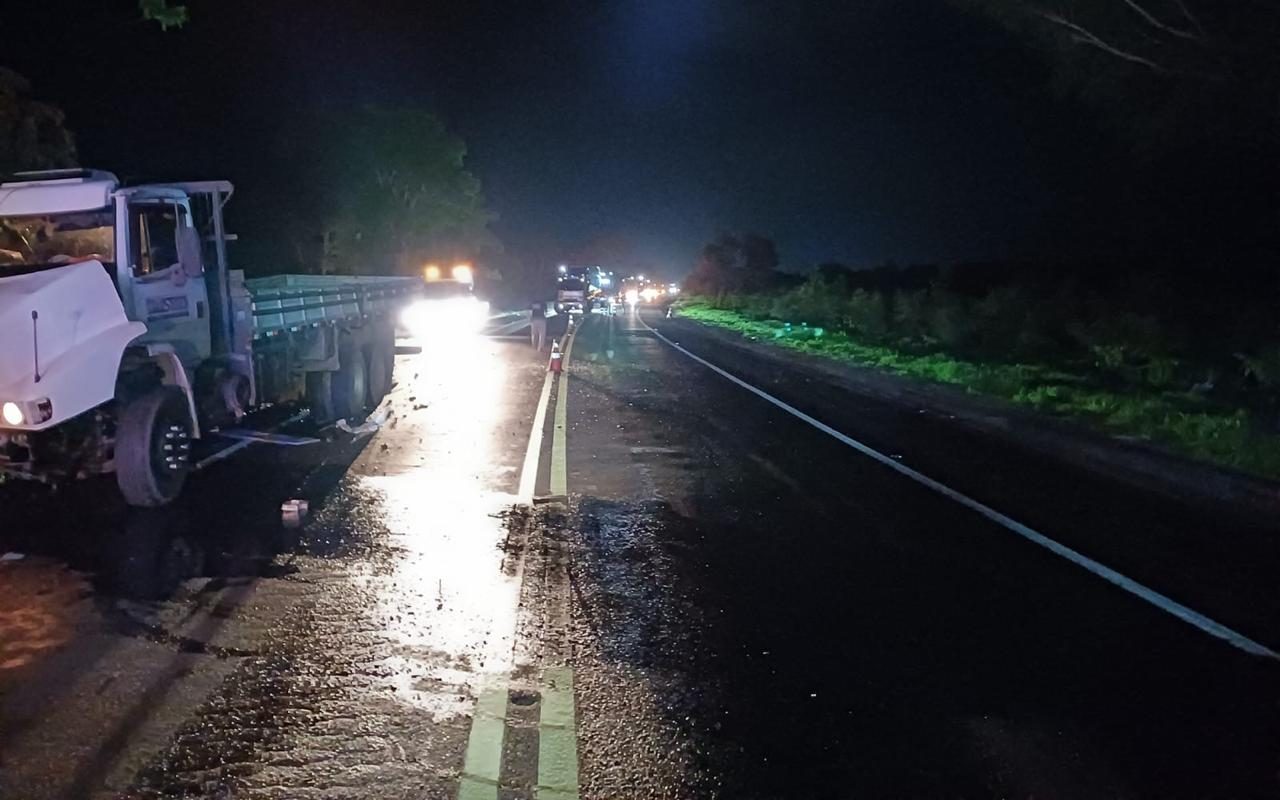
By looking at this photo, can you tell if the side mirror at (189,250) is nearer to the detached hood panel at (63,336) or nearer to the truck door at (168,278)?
the truck door at (168,278)

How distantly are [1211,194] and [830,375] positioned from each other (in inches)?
339

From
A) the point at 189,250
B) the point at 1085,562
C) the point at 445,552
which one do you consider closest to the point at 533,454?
the point at 189,250

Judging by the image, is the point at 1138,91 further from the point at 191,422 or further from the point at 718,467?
the point at 191,422

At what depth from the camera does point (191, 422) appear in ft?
37.4

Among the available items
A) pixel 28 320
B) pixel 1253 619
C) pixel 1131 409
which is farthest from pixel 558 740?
pixel 1131 409

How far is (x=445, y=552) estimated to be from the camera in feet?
29.3

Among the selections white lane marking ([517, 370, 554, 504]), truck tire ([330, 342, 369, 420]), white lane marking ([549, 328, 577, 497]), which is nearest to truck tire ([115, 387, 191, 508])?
white lane marking ([517, 370, 554, 504])

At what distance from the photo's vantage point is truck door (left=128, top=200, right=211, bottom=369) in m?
11.5

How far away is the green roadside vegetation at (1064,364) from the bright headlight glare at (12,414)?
38.3ft

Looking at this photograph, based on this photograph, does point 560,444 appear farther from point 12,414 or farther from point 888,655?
point 888,655

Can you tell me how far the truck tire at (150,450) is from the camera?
33.7ft

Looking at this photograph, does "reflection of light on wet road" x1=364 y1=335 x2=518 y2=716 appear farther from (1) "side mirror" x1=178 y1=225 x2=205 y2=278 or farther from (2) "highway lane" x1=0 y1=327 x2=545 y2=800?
(1) "side mirror" x1=178 y1=225 x2=205 y2=278

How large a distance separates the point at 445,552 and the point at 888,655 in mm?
3723

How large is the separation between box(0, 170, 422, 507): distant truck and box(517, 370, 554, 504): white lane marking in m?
3.26
